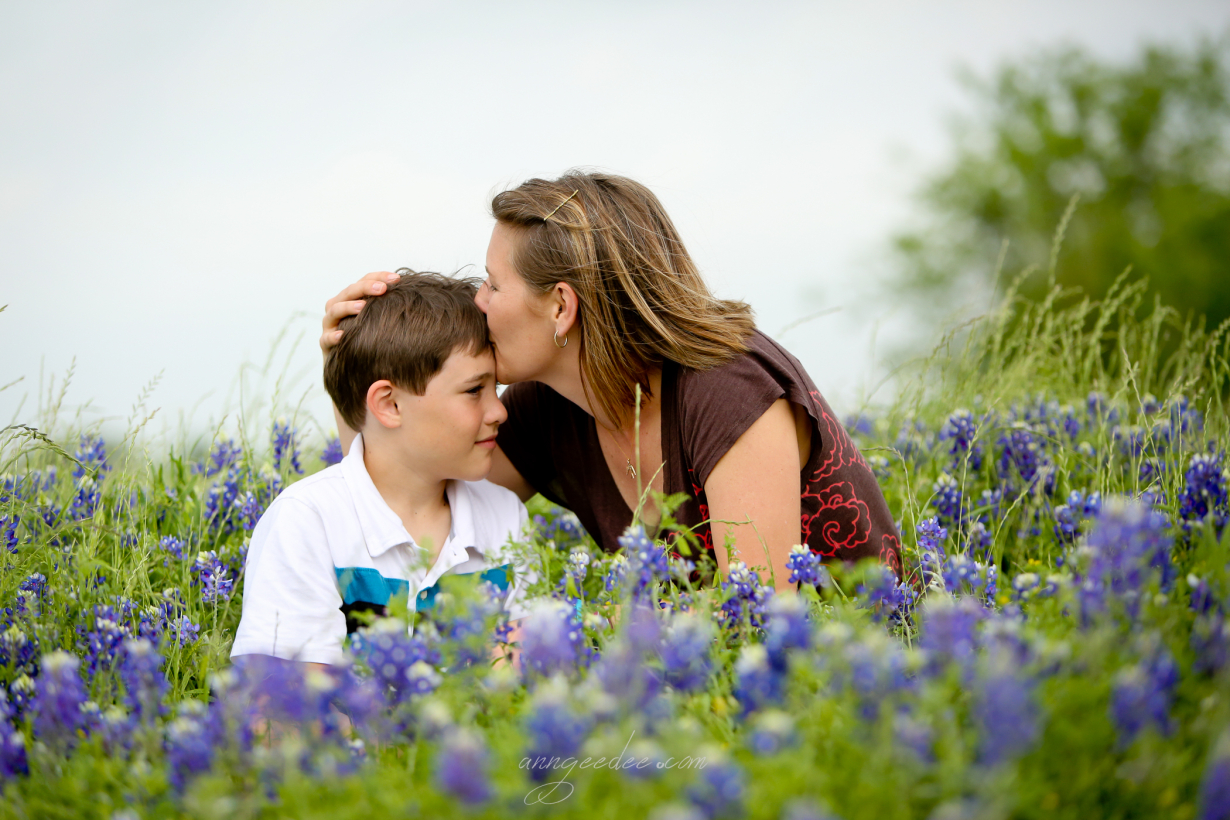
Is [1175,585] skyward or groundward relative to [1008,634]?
groundward

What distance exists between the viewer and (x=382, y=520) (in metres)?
2.83

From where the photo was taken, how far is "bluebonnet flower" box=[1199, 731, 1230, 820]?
1.22m

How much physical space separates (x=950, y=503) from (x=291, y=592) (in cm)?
243

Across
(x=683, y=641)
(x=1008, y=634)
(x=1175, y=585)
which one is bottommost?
(x=1175, y=585)

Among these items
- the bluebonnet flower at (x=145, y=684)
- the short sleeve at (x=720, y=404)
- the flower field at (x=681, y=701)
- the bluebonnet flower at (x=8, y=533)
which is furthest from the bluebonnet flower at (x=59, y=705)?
the short sleeve at (x=720, y=404)

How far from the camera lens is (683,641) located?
1546mm

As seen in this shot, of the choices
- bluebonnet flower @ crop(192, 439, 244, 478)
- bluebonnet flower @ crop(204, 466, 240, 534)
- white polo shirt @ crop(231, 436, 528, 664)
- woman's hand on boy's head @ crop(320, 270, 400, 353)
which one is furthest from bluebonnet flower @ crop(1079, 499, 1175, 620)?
bluebonnet flower @ crop(192, 439, 244, 478)

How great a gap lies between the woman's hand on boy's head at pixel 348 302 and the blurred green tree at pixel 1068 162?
857 inches

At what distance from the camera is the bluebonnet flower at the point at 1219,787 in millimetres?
1217

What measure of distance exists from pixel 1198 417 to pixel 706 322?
261cm

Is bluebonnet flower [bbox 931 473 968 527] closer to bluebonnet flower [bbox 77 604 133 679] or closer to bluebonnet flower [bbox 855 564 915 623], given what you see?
bluebonnet flower [bbox 855 564 915 623]

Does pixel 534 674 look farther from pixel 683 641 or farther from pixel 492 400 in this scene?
pixel 492 400

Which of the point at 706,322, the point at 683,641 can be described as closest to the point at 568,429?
the point at 706,322

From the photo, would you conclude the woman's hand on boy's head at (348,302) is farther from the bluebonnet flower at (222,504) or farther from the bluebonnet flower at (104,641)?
the bluebonnet flower at (104,641)
